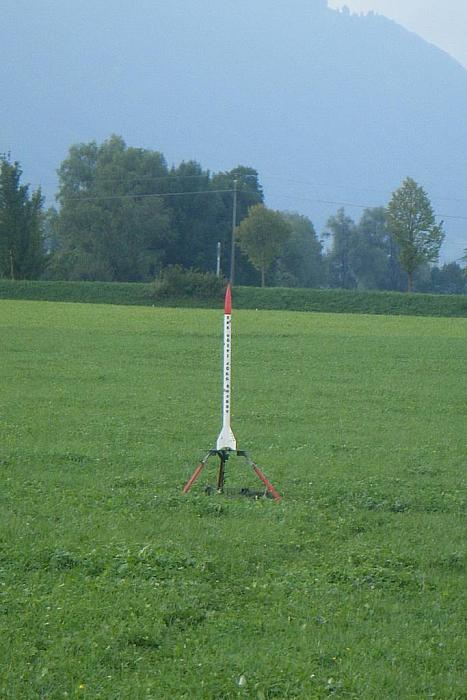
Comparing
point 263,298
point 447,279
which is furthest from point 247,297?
point 447,279

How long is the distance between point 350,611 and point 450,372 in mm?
20531

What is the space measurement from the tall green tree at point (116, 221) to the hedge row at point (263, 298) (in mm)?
Answer: 20987

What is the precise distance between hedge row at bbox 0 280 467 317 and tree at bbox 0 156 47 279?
268 inches

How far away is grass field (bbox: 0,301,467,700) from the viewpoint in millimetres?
6105

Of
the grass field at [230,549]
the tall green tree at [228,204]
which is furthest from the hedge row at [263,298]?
the grass field at [230,549]

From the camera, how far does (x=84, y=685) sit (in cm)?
579

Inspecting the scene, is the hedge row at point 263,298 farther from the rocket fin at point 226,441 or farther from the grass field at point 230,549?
the rocket fin at point 226,441

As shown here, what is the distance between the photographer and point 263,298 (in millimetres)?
68688

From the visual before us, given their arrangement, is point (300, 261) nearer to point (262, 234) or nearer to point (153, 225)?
point (153, 225)

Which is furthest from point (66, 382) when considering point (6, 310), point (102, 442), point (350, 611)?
point (6, 310)

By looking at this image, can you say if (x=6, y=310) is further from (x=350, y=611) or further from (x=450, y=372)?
(x=350, y=611)

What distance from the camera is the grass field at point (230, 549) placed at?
6105 mm

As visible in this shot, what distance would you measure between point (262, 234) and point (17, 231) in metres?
22.8

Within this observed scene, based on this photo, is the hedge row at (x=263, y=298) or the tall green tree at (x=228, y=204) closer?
the hedge row at (x=263, y=298)
